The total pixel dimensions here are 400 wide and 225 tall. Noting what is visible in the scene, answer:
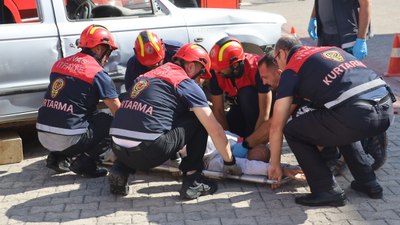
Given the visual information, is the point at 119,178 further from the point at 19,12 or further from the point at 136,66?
the point at 19,12

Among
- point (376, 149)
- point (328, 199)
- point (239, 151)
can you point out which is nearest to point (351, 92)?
point (328, 199)

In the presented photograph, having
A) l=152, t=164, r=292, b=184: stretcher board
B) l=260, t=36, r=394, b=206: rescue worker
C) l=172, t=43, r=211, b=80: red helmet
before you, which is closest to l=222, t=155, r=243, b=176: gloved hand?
l=152, t=164, r=292, b=184: stretcher board

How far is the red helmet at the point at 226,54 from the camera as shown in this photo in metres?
4.56

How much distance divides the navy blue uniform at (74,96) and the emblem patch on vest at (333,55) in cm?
168

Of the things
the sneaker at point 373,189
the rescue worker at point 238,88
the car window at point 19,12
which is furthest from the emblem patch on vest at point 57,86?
the sneaker at point 373,189

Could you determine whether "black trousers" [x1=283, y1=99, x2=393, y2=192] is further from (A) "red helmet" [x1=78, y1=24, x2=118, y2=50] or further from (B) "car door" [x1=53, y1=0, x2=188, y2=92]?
(B) "car door" [x1=53, y1=0, x2=188, y2=92]

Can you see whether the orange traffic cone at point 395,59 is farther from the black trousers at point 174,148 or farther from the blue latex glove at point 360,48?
the black trousers at point 174,148

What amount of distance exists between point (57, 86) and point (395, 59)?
5.06 meters

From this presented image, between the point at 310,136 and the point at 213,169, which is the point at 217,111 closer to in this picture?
the point at 213,169

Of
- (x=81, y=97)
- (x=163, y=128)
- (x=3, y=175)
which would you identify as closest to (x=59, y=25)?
(x=81, y=97)

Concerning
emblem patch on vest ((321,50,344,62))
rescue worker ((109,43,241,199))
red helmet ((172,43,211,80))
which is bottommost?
rescue worker ((109,43,241,199))

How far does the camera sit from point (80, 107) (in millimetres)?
4562

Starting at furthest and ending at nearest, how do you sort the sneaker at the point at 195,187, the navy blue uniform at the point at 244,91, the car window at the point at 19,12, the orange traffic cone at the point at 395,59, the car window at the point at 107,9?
the orange traffic cone at the point at 395,59, the car window at the point at 107,9, the car window at the point at 19,12, the navy blue uniform at the point at 244,91, the sneaker at the point at 195,187

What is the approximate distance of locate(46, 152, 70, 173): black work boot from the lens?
4.73 meters
